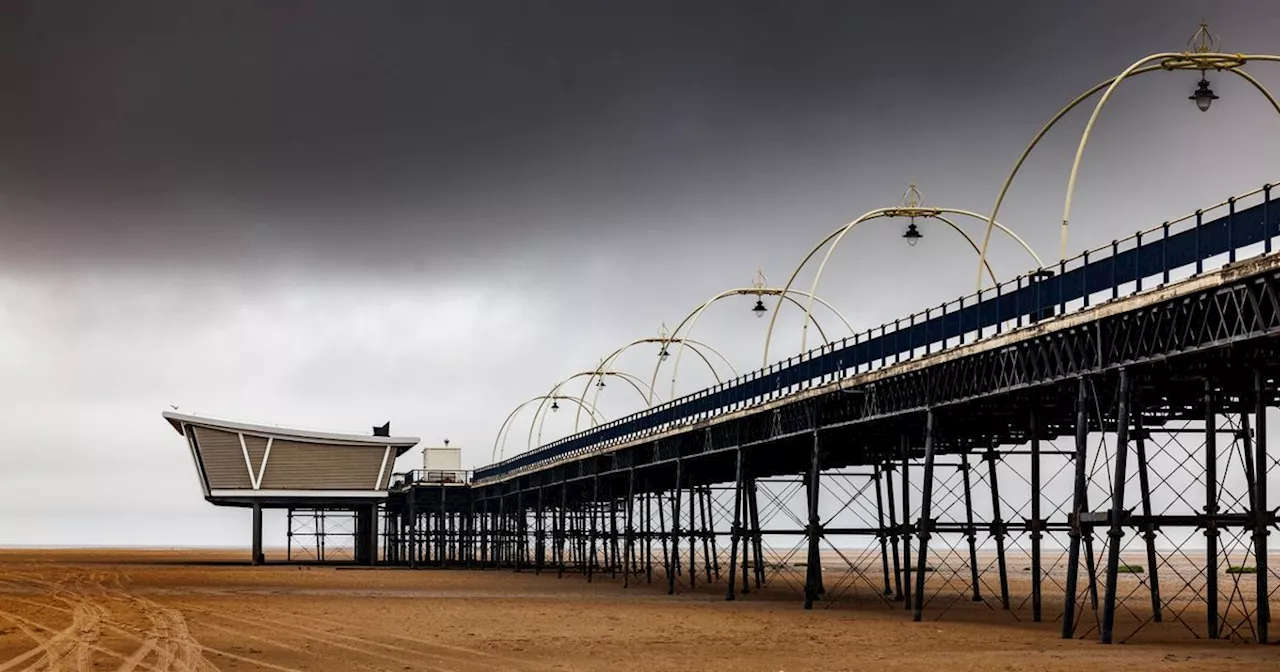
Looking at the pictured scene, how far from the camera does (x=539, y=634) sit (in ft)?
124

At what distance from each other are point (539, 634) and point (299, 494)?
68.1 m

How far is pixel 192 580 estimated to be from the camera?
2886 inches

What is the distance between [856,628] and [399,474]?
291ft

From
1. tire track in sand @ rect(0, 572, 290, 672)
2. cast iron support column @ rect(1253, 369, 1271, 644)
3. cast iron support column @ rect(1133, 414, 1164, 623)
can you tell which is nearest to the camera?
tire track in sand @ rect(0, 572, 290, 672)

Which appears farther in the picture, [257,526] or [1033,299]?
[257,526]

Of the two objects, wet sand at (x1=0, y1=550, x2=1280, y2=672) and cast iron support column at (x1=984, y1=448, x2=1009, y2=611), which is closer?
wet sand at (x1=0, y1=550, x2=1280, y2=672)

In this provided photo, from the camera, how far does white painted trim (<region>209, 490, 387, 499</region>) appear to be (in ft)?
332

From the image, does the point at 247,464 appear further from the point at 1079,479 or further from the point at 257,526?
the point at 1079,479

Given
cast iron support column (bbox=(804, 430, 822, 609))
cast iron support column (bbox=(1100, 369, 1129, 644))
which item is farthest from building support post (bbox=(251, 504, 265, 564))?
cast iron support column (bbox=(1100, 369, 1129, 644))

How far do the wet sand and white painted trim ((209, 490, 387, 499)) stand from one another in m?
40.3

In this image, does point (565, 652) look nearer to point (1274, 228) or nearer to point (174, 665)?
point (174, 665)

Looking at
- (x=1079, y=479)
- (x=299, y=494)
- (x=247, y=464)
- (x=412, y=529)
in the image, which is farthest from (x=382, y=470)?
(x=1079, y=479)

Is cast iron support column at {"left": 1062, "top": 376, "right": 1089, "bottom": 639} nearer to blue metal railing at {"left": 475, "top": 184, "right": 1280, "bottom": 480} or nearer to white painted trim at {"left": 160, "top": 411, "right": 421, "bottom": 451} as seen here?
blue metal railing at {"left": 475, "top": 184, "right": 1280, "bottom": 480}

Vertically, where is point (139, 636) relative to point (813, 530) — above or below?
below
